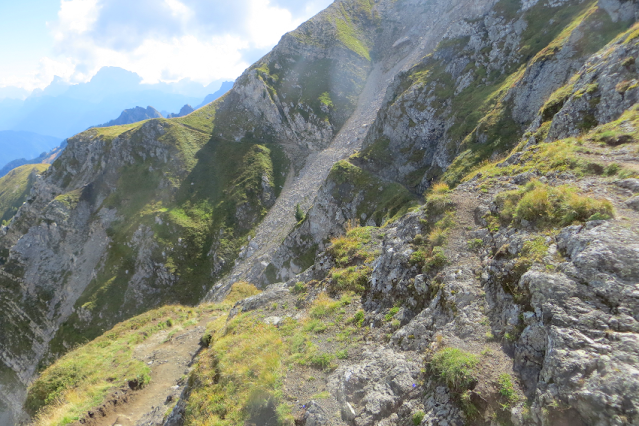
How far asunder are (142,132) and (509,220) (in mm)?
86254

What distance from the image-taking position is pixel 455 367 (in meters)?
7.07

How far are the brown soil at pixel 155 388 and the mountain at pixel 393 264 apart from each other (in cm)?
13

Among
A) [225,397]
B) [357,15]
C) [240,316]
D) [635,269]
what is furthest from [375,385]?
[357,15]

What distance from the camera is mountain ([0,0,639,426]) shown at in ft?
21.7

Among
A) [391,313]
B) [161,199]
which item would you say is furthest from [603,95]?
[161,199]

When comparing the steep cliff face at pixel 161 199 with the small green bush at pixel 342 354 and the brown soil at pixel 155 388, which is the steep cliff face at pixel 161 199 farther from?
the small green bush at pixel 342 354

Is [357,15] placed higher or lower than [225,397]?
higher

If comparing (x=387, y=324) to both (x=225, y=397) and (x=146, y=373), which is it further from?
(x=146, y=373)

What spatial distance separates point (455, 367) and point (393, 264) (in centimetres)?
637

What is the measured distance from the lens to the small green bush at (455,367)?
22.3ft

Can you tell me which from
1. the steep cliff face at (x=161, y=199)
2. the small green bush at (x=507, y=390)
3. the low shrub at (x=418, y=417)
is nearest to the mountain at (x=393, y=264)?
the small green bush at (x=507, y=390)

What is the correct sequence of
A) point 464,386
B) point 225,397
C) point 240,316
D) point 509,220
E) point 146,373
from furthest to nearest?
point 146,373
point 240,316
point 225,397
point 509,220
point 464,386

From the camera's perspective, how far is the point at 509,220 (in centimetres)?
1052

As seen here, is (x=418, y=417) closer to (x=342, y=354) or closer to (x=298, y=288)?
(x=342, y=354)
